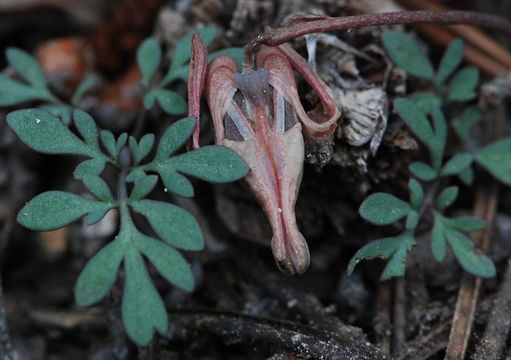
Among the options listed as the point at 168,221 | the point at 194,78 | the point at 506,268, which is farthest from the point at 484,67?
the point at 168,221

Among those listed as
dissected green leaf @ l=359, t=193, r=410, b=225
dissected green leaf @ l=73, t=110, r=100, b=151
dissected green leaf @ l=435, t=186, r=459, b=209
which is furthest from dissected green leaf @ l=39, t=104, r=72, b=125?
dissected green leaf @ l=435, t=186, r=459, b=209

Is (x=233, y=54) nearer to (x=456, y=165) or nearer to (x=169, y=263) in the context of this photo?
(x=169, y=263)

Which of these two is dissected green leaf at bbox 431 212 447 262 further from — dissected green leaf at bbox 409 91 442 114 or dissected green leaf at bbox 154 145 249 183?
dissected green leaf at bbox 154 145 249 183

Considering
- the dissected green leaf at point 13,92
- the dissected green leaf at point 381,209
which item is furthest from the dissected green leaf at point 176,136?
the dissected green leaf at point 13,92

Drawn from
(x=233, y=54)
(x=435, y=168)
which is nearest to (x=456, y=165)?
(x=435, y=168)

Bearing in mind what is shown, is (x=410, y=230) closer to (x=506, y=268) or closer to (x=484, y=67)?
(x=506, y=268)

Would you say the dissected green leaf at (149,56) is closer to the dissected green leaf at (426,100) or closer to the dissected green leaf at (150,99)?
the dissected green leaf at (150,99)
